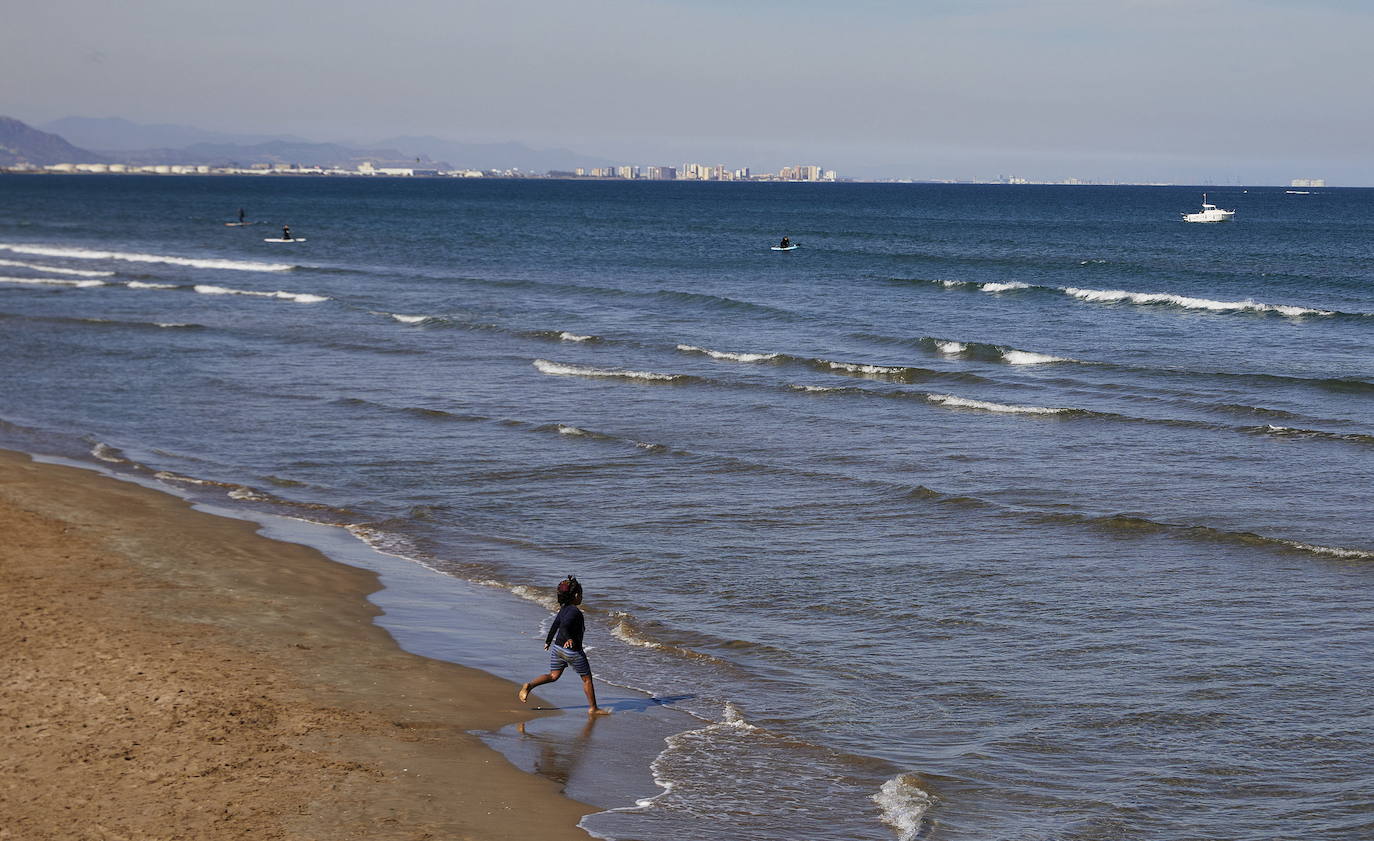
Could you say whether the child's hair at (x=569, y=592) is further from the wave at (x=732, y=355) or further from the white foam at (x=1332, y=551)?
the wave at (x=732, y=355)

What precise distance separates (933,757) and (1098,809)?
58.9 inches

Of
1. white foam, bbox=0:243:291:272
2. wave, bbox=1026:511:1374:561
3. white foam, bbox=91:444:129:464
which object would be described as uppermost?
white foam, bbox=0:243:291:272

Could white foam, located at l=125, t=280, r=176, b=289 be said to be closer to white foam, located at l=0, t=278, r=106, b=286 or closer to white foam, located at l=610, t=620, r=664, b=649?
white foam, located at l=0, t=278, r=106, b=286

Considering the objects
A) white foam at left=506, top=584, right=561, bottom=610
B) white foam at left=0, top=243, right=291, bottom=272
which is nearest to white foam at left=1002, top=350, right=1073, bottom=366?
white foam at left=506, top=584, right=561, bottom=610

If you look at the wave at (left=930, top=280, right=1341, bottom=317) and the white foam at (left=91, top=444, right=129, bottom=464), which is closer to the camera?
the white foam at (left=91, top=444, right=129, bottom=464)

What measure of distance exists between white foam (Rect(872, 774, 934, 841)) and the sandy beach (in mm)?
2412

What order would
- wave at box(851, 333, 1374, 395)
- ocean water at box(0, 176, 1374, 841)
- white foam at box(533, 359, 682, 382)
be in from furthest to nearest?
white foam at box(533, 359, 682, 382)
wave at box(851, 333, 1374, 395)
ocean water at box(0, 176, 1374, 841)

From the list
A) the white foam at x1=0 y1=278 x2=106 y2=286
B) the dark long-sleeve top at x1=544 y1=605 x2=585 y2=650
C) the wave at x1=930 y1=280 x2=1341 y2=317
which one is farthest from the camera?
the white foam at x1=0 y1=278 x2=106 y2=286

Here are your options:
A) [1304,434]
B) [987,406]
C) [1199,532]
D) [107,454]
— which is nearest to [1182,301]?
[987,406]

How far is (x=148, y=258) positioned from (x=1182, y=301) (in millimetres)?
51037

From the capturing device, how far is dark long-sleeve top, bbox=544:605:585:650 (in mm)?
11742

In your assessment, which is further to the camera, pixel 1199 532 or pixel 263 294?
pixel 263 294

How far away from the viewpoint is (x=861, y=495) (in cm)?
2080

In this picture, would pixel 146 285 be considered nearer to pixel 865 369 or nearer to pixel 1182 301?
pixel 865 369
